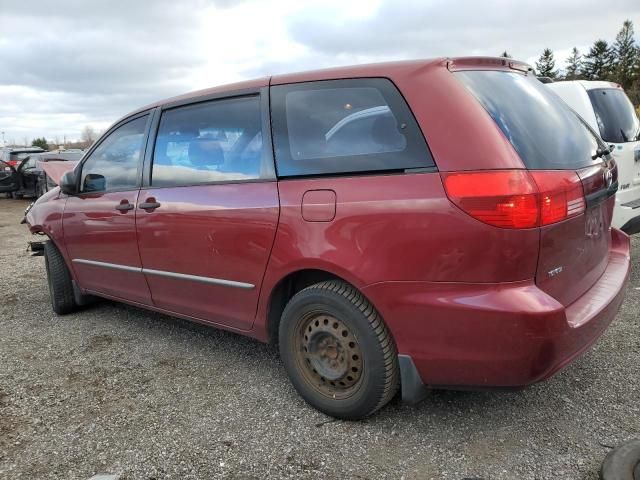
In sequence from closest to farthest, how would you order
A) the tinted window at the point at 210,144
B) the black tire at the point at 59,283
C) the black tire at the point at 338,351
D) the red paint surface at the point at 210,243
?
the black tire at the point at 338,351 < the red paint surface at the point at 210,243 < the tinted window at the point at 210,144 < the black tire at the point at 59,283

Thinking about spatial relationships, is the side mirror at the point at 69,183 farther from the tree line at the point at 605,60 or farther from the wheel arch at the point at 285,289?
the tree line at the point at 605,60

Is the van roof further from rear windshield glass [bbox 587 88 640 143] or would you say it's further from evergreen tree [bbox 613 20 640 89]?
evergreen tree [bbox 613 20 640 89]

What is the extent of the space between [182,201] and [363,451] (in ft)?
5.90

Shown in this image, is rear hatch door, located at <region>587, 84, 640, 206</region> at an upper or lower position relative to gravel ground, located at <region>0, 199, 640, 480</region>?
upper

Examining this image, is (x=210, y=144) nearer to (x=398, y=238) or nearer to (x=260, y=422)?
(x=398, y=238)

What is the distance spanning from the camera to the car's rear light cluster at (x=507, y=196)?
6.98ft

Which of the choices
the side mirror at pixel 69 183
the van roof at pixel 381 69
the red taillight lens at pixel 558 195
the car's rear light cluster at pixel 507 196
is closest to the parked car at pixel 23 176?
the side mirror at pixel 69 183

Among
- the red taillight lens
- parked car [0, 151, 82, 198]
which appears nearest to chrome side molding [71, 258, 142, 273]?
the red taillight lens

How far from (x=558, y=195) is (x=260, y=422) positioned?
181cm

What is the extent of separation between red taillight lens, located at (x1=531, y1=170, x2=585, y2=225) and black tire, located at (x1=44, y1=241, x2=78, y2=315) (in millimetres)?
4041

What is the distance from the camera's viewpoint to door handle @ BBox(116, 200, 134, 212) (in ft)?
12.1

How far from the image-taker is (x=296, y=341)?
2840 mm

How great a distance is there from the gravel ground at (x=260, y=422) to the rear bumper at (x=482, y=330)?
0.36 m

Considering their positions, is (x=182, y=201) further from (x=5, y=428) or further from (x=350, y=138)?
(x=5, y=428)
